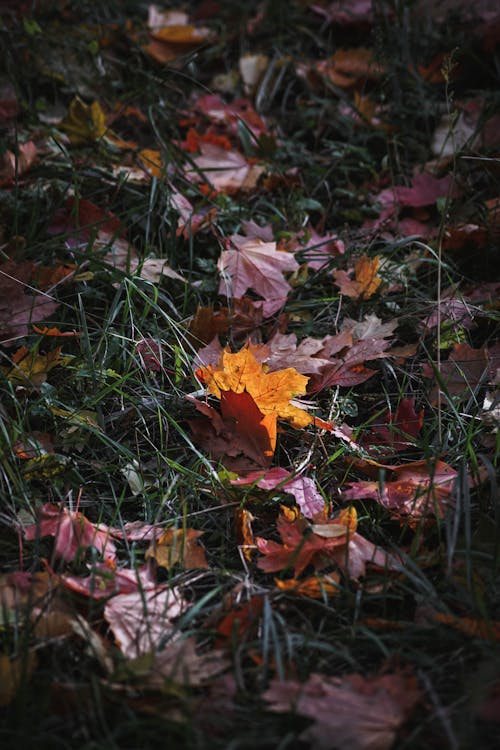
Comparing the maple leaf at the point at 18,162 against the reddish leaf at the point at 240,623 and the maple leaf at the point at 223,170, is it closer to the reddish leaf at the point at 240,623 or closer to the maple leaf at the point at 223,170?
the maple leaf at the point at 223,170

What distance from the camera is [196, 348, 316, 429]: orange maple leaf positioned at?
4.86ft

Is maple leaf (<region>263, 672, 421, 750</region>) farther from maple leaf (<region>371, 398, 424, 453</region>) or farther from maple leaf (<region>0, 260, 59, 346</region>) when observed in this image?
maple leaf (<region>0, 260, 59, 346</region>)

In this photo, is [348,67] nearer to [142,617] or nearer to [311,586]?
[311,586]

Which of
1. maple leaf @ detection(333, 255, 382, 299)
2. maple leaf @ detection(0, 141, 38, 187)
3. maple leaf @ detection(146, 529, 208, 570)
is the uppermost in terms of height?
maple leaf @ detection(0, 141, 38, 187)

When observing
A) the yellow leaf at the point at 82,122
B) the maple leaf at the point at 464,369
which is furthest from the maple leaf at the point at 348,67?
the maple leaf at the point at 464,369

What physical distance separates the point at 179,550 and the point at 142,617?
0.15 m

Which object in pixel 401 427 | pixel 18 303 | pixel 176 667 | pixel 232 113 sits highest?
pixel 232 113

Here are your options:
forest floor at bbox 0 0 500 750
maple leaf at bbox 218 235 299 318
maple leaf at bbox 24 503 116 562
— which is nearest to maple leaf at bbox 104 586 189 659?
forest floor at bbox 0 0 500 750

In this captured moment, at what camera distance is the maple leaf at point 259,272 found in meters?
1.88

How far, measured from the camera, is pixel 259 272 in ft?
A: 6.24

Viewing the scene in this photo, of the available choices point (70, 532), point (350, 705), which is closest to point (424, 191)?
point (70, 532)

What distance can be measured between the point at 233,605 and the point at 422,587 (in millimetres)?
337

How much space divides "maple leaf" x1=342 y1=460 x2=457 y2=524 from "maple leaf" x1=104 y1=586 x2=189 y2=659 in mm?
410

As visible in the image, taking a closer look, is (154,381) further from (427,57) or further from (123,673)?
(427,57)
